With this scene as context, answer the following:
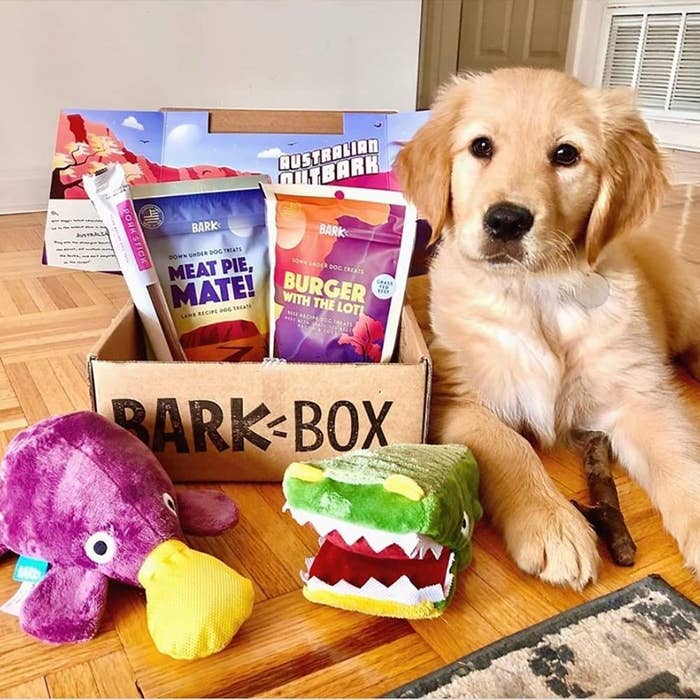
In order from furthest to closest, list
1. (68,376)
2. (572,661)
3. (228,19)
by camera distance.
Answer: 1. (228,19)
2. (68,376)
3. (572,661)

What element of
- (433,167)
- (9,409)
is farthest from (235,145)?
(9,409)

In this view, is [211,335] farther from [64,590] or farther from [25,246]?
[25,246]

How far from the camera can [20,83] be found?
2.46 meters

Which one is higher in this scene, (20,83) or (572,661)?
(20,83)

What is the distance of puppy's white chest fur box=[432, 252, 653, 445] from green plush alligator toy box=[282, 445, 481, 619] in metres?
0.34

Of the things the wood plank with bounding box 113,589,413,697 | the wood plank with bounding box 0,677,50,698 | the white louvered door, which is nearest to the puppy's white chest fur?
the wood plank with bounding box 113,589,413,697

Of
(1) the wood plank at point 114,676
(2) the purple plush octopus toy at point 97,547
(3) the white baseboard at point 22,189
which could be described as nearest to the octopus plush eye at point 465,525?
(2) the purple plush octopus toy at point 97,547

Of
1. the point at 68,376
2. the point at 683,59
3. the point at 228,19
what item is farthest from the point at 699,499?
the point at 683,59

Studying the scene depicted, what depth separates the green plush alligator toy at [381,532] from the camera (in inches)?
28.2

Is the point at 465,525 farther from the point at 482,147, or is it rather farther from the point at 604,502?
the point at 482,147

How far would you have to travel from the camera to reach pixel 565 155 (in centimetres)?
101

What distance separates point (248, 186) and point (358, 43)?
2.07 metres

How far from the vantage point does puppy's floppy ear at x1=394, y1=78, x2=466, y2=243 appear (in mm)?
1087

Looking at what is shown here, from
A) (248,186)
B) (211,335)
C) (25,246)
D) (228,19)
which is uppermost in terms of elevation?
(228,19)
